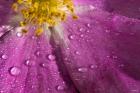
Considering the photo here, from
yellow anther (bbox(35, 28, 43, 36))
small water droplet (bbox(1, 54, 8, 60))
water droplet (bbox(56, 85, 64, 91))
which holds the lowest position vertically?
water droplet (bbox(56, 85, 64, 91))

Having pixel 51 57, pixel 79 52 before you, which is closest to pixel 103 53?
pixel 79 52

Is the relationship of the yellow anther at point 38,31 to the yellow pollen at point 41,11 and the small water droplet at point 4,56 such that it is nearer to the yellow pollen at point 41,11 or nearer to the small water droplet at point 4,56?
the yellow pollen at point 41,11

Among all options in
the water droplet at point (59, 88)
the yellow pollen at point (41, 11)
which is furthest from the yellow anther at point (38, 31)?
the water droplet at point (59, 88)

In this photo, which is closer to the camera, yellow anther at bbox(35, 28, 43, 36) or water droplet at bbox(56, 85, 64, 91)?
water droplet at bbox(56, 85, 64, 91)

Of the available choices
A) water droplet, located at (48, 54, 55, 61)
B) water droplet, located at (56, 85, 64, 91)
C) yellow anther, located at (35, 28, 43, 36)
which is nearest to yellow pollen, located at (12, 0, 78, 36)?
yellow anther, located at (35, 28, 43, 36)

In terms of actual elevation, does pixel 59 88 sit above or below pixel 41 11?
below

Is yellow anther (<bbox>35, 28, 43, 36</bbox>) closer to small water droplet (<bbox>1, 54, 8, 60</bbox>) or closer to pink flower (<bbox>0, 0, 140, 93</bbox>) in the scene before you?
pink flower (<bbox>0, 0, 140, 93</bbox>)

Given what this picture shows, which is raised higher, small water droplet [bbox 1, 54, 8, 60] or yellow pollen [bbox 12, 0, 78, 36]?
yellow pollen [bbox 12, 0, 78, 36]

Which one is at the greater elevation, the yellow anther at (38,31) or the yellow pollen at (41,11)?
the yellow pollen at (41,11)

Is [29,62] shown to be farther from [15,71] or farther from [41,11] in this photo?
[41,11]
